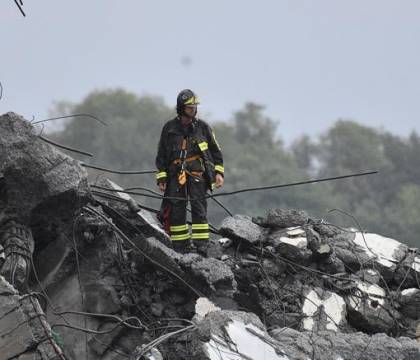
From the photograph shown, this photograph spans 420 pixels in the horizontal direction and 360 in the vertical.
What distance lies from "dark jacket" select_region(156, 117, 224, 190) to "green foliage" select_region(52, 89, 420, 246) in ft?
124

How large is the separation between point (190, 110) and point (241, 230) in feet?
4.34

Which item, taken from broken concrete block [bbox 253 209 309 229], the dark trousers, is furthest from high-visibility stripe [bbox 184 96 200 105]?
broken concrete block [bbox 253 209 309 229]

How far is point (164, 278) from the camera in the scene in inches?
486

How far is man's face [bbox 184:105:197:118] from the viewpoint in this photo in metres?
13.8

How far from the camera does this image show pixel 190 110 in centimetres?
1383

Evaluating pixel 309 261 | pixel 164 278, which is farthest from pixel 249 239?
pixel 164 278

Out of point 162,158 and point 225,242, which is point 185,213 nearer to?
point 225,242

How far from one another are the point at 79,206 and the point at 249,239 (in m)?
2.19

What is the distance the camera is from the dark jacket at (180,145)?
13.9m

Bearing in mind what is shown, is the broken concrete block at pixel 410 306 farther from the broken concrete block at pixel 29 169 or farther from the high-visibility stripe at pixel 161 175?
the broken concrete block at pixel 29 169

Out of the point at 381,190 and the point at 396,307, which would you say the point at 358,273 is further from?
the point at 381,190

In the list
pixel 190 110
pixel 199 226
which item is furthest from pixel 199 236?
pixel 190 110

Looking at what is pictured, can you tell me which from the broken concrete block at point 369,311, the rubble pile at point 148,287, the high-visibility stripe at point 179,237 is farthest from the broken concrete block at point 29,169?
the broken concrete block at point 369,311

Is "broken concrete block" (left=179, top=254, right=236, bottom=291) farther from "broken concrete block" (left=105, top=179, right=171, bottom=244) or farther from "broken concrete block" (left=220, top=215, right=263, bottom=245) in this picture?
"broken concrete block" (left=220, top=215, right=263, bottom=245)
